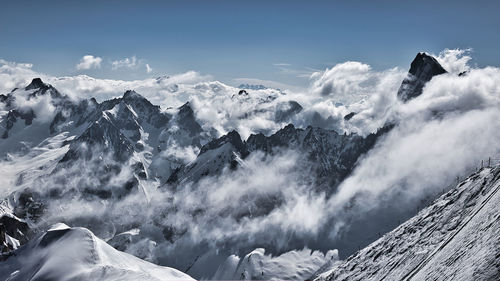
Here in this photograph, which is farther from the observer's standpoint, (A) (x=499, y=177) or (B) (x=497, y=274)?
(A) (x=499, y=177)

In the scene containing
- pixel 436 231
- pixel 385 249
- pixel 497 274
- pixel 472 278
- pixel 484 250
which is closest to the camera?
pixel 497 274

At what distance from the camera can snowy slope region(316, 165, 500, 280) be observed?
42469 millimetres

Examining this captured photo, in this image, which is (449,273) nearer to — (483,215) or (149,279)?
(483,215)

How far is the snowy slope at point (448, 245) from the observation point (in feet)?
139

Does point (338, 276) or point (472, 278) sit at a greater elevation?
point (472, 278)

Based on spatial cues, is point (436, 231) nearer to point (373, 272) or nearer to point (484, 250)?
point (373, 272)

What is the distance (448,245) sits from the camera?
195 ft

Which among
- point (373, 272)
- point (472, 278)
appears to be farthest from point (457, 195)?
point (472, 278)

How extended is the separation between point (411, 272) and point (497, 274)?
95.9 feet

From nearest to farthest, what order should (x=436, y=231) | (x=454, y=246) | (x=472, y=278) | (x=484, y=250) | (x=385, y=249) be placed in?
(x=472, y=278)
(x=484, y=250)
(x=454, y=246)
(x=436, y=231)
(x=385, y=249)

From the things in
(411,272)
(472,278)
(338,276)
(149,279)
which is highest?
(472,278)

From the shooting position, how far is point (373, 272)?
3260 inches

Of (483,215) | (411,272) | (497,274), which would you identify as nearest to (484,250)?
(497,274)

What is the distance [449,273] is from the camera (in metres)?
45.1
